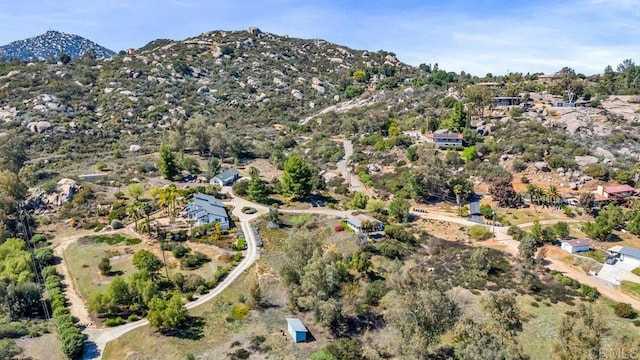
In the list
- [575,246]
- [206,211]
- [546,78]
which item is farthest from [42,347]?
[546,78]

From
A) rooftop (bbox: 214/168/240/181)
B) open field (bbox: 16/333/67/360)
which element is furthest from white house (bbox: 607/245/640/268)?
rooftop (bbox: 214/168/240/181)

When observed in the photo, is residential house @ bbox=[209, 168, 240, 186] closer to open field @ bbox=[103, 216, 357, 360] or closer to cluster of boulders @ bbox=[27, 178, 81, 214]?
cluster of boulders @ bbox=[27, 178, 81, 214]

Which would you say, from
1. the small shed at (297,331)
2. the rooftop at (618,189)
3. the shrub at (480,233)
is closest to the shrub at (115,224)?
the small shed at (297,331)

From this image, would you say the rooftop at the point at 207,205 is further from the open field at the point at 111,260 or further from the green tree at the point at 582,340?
the green tree at the point at 582,340

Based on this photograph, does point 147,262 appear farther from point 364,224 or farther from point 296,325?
point 364,224

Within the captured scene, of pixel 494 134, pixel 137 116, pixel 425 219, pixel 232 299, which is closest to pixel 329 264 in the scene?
pixel 232 299
